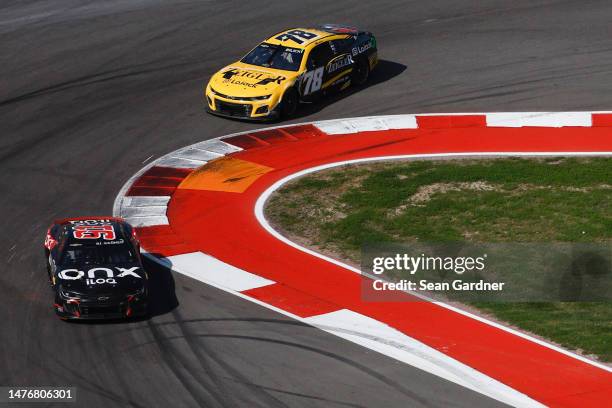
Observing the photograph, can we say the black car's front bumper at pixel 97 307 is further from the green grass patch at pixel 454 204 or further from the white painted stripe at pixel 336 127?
the white painted stripe at pixel 336 127

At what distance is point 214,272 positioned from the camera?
18.8 meters

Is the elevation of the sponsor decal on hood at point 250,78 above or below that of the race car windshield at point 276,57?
below

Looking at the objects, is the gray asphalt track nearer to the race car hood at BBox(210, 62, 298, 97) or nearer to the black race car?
the black race car

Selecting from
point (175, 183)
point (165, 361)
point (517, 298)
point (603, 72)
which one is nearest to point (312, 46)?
point (175, 183)

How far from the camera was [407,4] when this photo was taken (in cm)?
3353

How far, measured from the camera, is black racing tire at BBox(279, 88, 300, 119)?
25.5 meters

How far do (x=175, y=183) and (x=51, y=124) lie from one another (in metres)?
4.49

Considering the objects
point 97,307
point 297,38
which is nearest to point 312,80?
point 297,38

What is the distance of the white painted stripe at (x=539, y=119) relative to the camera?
25392 mm

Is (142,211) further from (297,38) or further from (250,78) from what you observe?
(297,38)

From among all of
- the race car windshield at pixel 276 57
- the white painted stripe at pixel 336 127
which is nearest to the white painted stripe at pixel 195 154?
the white painted stripe at pixel 336 127

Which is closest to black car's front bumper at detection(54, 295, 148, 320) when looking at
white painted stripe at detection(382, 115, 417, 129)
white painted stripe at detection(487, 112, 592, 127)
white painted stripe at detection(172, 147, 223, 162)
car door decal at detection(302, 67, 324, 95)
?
white painted stripe at detection(172, 147, 223, 162)

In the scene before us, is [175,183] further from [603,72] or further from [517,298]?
[603,72]

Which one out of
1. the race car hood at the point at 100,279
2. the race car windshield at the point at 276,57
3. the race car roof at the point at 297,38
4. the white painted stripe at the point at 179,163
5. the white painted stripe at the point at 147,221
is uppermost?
the race car roof at the point at 297,38
